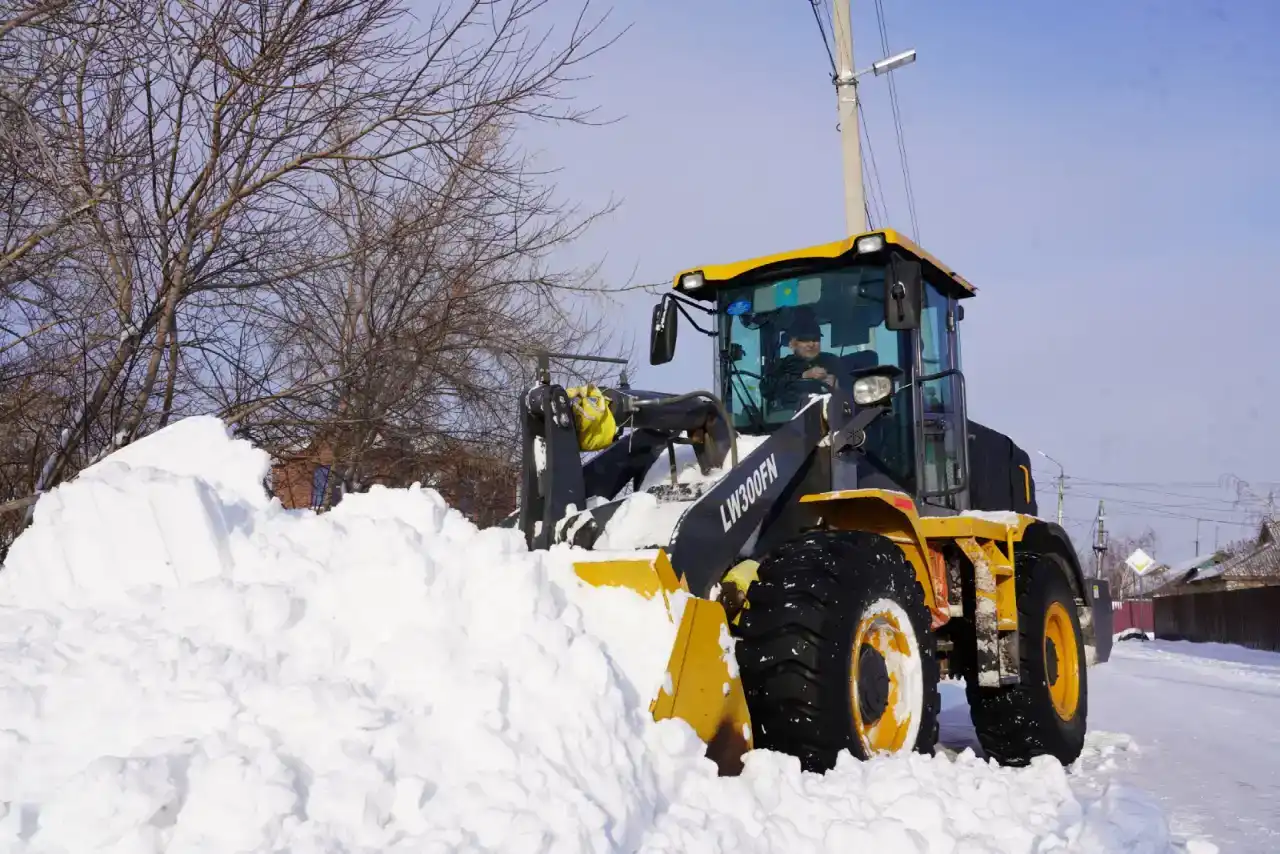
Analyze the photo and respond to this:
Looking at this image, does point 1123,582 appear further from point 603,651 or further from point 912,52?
point 603,651

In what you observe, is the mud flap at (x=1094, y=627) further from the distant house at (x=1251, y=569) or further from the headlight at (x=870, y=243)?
the distant house at (x=1251, y=569)

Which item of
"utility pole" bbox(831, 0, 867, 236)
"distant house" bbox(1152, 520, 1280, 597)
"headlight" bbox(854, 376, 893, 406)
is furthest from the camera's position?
"distant house" bbox(1152, 520, 1280, 597)

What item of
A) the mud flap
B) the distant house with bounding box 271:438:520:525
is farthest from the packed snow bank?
the distant house with bounding box 271:438:520:525

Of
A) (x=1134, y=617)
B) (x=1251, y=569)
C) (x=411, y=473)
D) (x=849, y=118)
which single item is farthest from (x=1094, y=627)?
(x=1251, y=569)

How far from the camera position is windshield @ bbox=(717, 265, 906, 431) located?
644 centimetres

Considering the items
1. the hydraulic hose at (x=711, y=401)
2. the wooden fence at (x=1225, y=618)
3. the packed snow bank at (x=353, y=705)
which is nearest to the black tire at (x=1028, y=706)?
A: the packed snow bank at (x=353, y=705)

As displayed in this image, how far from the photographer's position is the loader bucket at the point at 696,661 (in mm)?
4133

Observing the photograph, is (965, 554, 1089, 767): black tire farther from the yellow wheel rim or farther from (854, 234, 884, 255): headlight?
(854, 234, 884, 255): headlight

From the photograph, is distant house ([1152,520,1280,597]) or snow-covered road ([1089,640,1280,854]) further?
distant house ([1152,520,1280,597])

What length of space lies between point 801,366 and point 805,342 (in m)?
0.14

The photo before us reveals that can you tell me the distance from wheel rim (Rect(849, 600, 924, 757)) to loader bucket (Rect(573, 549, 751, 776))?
579 mm

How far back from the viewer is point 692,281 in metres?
6.88

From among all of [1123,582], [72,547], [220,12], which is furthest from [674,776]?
[1123,582]

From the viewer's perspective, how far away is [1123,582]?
10125cm
